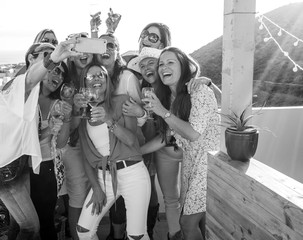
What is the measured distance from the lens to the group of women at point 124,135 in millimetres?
2686

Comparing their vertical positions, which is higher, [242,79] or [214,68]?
[242,79]

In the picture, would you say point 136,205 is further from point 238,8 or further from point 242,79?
point 238,8

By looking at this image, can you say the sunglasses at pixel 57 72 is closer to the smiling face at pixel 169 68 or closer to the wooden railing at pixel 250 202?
the smiling face at pixel 169 68

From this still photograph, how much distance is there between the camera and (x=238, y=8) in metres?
2.58

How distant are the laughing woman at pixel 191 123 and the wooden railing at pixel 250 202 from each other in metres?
0.15

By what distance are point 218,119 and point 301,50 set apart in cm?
1626

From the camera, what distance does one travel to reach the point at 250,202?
7.03ft

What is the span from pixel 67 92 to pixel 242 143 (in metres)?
1.46

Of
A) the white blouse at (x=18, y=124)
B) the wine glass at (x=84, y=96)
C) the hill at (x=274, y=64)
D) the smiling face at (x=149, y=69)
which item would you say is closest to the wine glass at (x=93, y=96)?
the wine glass at (x=84, y=96)

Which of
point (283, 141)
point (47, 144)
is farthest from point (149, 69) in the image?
point (283, 141)

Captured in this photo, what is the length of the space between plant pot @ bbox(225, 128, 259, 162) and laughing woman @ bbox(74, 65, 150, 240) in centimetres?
78

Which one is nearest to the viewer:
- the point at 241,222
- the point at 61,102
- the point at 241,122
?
the point at 241,222

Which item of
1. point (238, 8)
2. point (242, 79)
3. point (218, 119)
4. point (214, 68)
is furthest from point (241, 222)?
point (214, 68)

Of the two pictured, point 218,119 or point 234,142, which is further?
point 218,119
